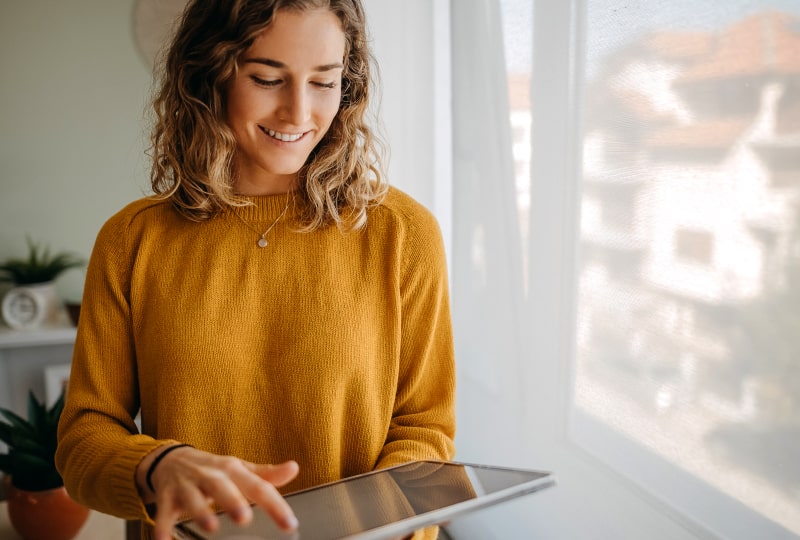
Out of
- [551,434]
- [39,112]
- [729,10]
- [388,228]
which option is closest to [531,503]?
[551,434]

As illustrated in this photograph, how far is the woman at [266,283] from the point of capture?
82cm

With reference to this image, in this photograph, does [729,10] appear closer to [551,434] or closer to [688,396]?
[688,396]

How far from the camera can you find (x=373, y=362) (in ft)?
2.97

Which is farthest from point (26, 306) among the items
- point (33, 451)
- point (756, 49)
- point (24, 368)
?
point (756, 49)

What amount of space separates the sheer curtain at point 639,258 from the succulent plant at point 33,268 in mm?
1589

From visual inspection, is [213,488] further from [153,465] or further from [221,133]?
[221,133]

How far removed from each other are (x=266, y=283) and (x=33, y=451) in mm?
1086

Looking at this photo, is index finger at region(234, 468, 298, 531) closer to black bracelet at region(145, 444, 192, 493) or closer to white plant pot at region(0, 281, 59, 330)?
black bracelet at region(145, 444, 192, 493)

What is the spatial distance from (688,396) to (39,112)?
2269mm

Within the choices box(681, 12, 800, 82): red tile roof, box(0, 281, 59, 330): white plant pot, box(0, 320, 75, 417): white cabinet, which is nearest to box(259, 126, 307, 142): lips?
box(681, 12, 800, 82): red tile roof

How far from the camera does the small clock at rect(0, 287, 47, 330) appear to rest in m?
2.16

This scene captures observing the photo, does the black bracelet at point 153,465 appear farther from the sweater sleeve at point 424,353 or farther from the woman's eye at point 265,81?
the woman's eye at point 265,81

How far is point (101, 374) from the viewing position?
869 mm

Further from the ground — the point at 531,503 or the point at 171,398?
the point at 171,398
